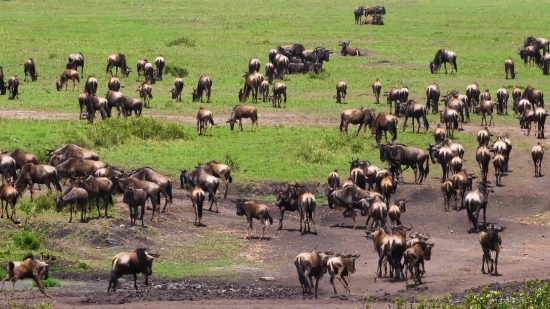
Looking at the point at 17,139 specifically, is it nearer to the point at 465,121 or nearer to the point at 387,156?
the point at 387,156

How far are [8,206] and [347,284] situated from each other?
9686 mm

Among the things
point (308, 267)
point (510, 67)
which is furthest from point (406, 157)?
point (510, 67)

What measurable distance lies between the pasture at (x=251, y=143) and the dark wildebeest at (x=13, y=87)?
36cm

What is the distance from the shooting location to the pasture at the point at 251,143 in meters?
22.7

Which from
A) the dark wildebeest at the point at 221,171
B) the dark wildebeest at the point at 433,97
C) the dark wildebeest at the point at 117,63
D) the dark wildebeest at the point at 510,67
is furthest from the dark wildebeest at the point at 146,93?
the dark wildebeest at the point at 510,67

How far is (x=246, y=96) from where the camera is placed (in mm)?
43812

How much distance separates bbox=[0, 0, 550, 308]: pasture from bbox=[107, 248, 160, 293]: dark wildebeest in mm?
380

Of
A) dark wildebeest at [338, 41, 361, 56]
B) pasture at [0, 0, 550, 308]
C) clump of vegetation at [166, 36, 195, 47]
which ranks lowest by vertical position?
pasture at [0, 0, 550, 308]

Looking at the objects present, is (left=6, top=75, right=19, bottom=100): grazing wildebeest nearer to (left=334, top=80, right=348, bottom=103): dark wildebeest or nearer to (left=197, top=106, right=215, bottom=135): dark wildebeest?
(left=197, top=106, right=215, bottom=135): dark wildebeest

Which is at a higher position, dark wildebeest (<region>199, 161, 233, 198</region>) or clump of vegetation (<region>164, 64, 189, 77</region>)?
clump of vegetation (<region>164, 64, 189, 77</region>)

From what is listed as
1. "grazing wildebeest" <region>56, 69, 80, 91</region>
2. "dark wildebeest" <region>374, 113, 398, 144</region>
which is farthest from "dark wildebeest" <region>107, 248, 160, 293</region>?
"grazing wildebeest" <region>56, 69, 80, 91</region>

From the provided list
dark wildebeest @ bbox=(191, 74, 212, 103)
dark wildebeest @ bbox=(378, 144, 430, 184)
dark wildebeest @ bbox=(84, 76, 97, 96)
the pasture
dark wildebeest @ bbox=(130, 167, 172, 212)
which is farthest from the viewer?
dark wildebeest @ bbox=(191, 74, 212, 103)

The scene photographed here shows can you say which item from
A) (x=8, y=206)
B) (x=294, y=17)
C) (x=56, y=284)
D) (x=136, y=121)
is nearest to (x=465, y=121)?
(x=136, y=121)

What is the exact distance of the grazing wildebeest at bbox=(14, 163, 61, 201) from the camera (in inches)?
1113
